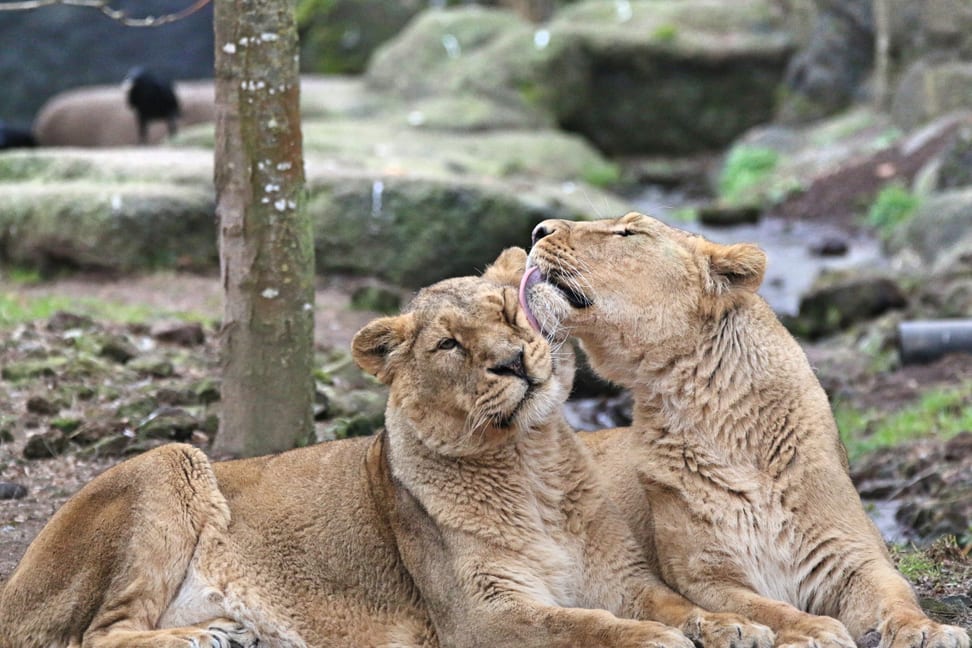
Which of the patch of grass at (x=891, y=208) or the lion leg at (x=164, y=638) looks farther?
the patch of grass at (x=891, y=208)

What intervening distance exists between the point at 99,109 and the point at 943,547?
15.9 m

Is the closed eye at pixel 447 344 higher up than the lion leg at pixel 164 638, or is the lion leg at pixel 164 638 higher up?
the closed eye at pixel 447 344

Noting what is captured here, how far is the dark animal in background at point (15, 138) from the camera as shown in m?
18.2

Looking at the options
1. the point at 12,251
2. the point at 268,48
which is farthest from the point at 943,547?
the point at 12,251

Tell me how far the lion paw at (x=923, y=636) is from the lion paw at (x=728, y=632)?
1.35 feet

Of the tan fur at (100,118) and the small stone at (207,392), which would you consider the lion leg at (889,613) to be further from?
the tan fur at (100,118)

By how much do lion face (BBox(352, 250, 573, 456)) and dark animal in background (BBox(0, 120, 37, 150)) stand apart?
13.9 m

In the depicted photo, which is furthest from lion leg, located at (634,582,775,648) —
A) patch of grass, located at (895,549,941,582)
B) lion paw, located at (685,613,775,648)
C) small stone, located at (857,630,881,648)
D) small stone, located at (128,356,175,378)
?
small stone, located at (128,356,175,378)

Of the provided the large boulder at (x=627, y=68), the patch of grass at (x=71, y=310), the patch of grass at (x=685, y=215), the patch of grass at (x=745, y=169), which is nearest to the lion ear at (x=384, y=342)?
the patch of grass at (x=71, y=310)

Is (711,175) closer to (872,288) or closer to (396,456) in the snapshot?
(872,288)

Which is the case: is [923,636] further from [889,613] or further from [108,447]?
[108,447]

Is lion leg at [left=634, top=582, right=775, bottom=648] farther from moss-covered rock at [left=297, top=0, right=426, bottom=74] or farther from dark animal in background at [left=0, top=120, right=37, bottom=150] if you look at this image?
moss-covered rock at [left=297, top=0, right=426, bottom=74]

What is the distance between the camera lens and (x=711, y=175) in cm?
2212

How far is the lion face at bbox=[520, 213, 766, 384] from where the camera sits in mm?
5574
